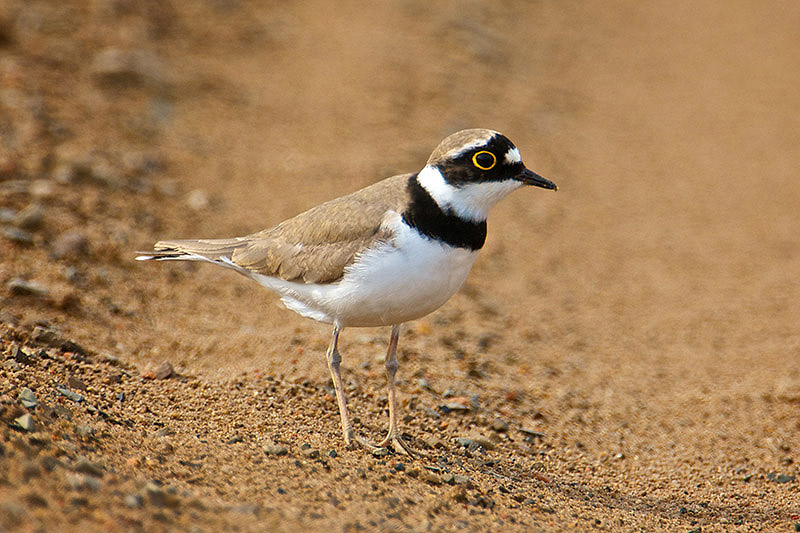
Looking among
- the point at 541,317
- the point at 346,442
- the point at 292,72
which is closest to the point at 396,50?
the point at 292,72

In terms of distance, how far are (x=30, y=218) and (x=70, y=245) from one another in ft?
1.50

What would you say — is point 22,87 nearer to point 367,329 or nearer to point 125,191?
point 125,191

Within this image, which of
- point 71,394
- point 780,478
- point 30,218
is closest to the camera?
point 71,394

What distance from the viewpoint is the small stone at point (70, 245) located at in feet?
24.8

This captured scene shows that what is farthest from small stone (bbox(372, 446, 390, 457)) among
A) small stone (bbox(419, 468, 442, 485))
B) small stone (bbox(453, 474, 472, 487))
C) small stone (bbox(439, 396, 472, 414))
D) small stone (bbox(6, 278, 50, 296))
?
small stone (bbox(6, 278, 50, 296))

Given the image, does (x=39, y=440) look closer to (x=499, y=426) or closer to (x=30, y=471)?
(x=30, y=471)

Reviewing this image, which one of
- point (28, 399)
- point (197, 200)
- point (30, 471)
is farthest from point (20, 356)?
point (197, 200)

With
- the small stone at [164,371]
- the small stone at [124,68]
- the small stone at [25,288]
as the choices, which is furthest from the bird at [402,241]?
the small stone at [124,68]

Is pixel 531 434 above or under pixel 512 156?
under

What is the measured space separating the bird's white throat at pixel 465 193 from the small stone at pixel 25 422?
256cm

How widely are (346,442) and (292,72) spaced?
8.59m

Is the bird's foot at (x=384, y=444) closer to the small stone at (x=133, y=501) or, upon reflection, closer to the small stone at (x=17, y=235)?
the small stone at (x=133, y=501)

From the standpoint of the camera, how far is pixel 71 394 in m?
5.09

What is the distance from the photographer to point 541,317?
8.54 m
